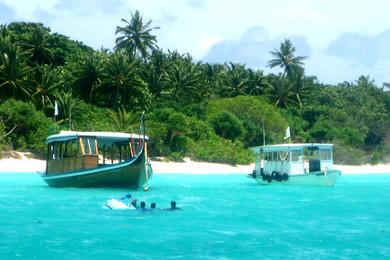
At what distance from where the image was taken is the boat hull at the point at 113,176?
25734 mm

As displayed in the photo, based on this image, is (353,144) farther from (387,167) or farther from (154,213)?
(154,213)

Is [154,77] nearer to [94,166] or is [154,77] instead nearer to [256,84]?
[256,84]

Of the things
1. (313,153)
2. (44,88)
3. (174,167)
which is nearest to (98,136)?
(313,153)

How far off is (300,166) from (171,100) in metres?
24.7

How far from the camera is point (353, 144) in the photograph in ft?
185

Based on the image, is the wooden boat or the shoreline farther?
the shoreline

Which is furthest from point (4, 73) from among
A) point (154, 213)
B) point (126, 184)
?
point (154, 213)

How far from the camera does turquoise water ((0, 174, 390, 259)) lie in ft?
43.0

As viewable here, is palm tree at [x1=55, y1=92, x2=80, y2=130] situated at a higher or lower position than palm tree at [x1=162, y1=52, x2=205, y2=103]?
lower

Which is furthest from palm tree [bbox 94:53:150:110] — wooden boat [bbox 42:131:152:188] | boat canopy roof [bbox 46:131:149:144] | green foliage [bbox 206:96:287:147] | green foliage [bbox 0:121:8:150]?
boat canopy roof [bbox 46:131:149:144]

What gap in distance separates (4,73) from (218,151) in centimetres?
1598

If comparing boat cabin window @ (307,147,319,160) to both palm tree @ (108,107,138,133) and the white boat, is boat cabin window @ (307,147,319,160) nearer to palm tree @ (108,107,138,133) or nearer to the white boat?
the white boat

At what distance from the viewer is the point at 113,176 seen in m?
26.2

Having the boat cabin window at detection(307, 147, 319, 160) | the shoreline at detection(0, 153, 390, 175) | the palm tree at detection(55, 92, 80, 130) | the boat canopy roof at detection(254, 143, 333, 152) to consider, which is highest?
the palm tree at detection(55, 92, 80, 130)
